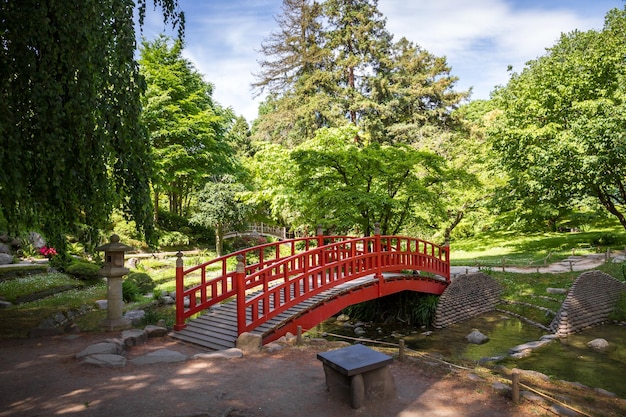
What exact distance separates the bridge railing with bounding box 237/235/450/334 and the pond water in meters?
2.08

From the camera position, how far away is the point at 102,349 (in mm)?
7039

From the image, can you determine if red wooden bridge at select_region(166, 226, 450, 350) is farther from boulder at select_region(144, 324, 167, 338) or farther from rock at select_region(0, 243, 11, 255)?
rock at select_region(0, 243, 11, 255)

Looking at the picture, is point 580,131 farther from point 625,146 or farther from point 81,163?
point 81,163

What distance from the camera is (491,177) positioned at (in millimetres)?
22703

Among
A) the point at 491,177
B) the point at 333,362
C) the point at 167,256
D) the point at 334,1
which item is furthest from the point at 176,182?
the point at 333,362

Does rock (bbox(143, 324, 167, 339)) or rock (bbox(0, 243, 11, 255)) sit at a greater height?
rock (bbox(0, 243, 11, 255))

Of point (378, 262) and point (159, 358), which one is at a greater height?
point (378, 262)

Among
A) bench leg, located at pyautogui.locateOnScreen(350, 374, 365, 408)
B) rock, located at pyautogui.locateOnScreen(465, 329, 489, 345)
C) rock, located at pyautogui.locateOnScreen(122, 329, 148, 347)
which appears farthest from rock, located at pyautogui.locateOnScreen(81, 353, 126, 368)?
rock, located at pyautogui.locateOnScreen(465, 329, 489, 345)

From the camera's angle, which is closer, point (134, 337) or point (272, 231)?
point (134, 337)

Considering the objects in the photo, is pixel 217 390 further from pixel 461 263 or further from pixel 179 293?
pixel 461 263

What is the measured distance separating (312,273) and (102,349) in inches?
183

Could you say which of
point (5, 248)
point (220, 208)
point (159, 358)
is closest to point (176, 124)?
point (220, 208)

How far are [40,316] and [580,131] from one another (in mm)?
19329

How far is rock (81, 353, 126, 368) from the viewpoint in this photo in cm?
650
